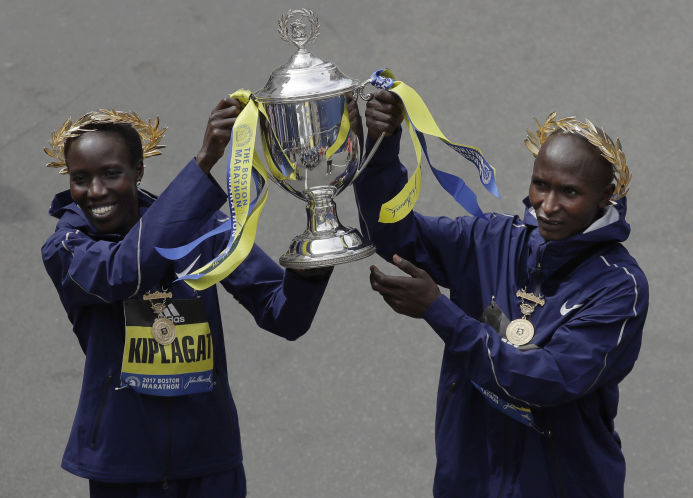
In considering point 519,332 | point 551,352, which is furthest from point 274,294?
point 551,352

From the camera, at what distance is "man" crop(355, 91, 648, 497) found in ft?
9.59

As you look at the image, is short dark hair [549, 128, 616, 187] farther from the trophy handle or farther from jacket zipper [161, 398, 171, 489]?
jacket zipper [161, 398, 171, 489]

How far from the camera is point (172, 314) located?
3.20m

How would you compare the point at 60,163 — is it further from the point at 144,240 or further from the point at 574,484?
the point at 574,484

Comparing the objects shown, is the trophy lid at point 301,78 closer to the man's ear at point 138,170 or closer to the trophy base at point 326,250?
the trophy base at point 326,250

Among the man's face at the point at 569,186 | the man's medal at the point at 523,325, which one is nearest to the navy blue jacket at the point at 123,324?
the man's medal at the point at 523,325

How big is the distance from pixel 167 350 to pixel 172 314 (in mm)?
104

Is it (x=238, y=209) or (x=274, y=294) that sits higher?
(x=238, y=209)

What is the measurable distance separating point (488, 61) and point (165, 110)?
75.1 inches

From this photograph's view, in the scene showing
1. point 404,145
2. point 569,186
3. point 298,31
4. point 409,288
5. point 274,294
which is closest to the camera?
point 409,288

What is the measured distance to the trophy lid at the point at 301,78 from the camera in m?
2.97

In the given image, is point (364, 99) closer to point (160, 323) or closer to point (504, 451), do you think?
point (160, 323)

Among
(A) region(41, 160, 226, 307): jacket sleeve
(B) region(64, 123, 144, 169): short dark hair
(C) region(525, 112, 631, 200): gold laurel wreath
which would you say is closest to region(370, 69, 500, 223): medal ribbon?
(C) region(525, 112, 631, 200): gold laurel wreath

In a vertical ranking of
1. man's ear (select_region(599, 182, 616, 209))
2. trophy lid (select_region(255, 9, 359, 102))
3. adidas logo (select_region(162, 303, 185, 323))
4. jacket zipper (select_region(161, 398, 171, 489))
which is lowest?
jacket zipper (select_region(161, 398, 171, 489))
